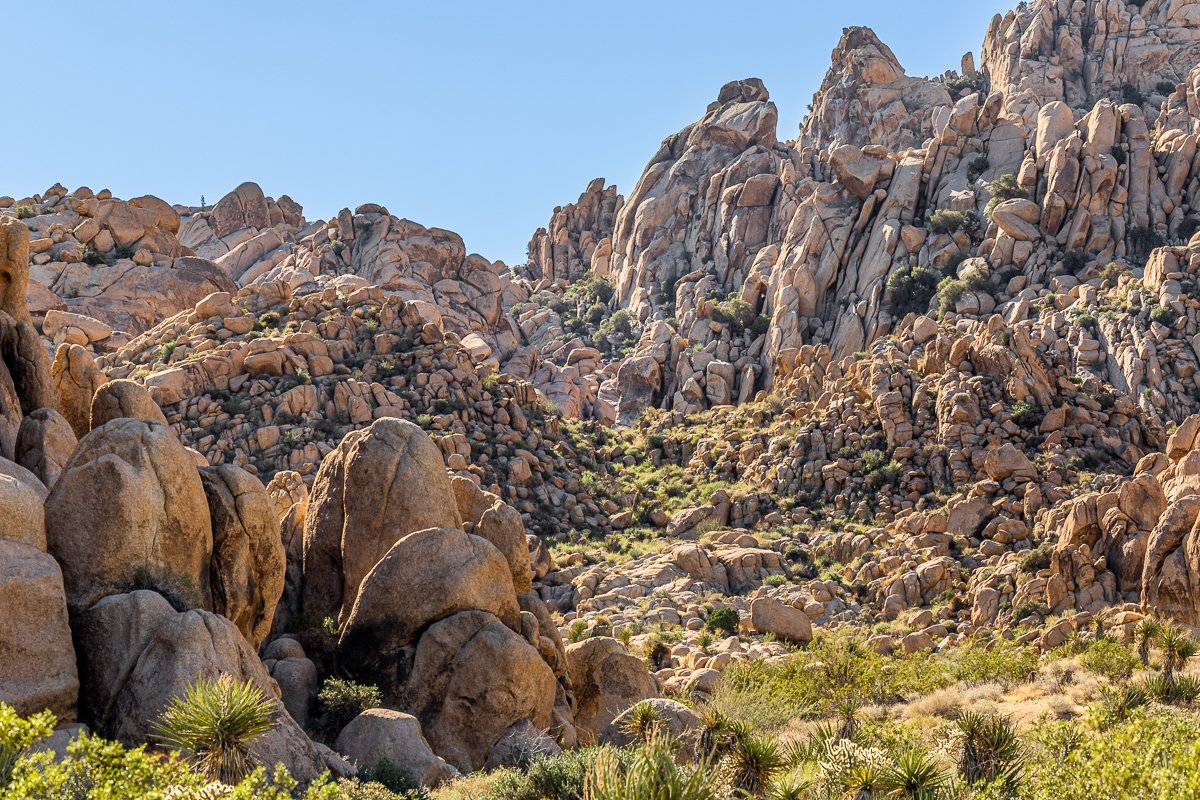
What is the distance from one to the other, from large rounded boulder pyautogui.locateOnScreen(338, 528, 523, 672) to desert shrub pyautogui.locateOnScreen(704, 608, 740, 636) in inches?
494

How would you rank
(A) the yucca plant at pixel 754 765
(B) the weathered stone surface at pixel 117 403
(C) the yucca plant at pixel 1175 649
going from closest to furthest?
(A) the yucca plant at pixel 754 765
(B) the weathered stone surface at pixel 117 403
(C) the yucca plant at pixel 1175 649

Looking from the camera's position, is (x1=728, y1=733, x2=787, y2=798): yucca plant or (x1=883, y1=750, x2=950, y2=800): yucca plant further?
(x1=728, y1=733, x2=787, y2=798): yucca plant

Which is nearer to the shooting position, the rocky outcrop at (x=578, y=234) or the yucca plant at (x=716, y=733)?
the yucca plant at (x=716, y=733)

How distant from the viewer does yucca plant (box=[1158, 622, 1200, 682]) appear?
25750mm

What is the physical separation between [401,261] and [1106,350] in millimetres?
51586

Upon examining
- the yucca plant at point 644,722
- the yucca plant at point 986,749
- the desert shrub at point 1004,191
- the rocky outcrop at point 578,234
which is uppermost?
the rocky outcrop at point 578,234

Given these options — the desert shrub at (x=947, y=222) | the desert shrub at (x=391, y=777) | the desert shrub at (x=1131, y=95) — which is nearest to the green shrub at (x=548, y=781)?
the desert shrub at (x=391, y=777)

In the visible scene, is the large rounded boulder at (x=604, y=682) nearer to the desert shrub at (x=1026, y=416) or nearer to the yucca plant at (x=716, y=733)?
the yucca plant at (x=716, y=733)

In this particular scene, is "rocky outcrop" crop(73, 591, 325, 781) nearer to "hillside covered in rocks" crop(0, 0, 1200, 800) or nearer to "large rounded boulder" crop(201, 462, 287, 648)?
"hillside covered in rocks" crop(0, 0, 1200, 800)

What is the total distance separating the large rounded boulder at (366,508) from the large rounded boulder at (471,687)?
3356 mm

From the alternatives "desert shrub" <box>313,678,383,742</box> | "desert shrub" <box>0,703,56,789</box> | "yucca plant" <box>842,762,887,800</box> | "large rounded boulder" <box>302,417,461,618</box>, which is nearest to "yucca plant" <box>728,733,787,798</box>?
"yucca plant" <box>842,762,887,800</box>

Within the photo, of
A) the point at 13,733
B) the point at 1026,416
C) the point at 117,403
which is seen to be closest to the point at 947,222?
the point at 1026,416

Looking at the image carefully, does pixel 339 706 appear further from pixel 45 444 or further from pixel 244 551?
pixel 45 444

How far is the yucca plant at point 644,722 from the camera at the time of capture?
2102 centimetres
